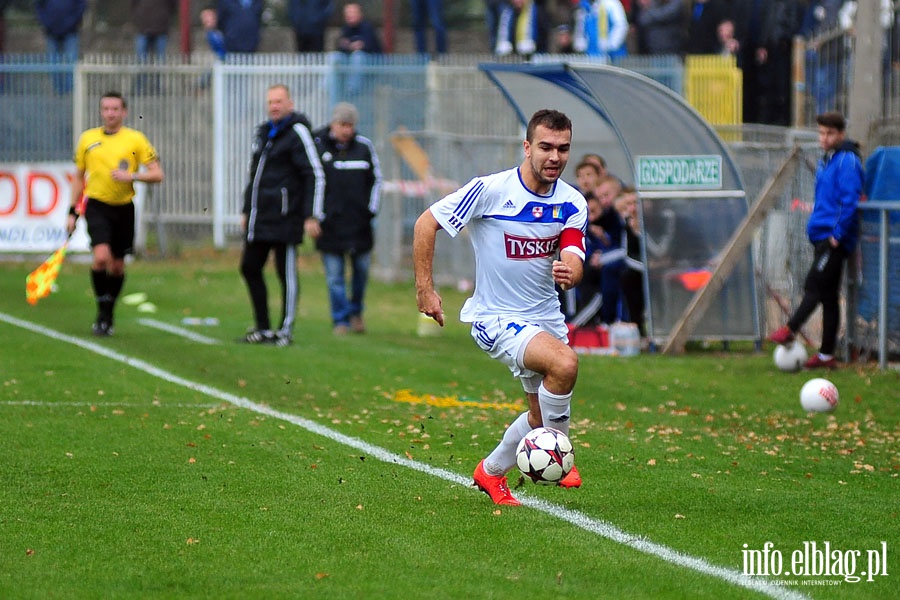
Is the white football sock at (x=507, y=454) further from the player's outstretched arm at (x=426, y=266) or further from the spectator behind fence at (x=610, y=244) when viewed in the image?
the spectator behind fence at (x=610, y=244)

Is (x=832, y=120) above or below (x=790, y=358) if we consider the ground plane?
above

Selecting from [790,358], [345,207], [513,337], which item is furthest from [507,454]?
[345,207]

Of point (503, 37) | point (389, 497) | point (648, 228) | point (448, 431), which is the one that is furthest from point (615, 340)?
point (503, 37)

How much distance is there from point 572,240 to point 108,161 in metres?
7.76

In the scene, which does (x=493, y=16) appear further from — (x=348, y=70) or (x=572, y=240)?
→ (x=572, y=240)

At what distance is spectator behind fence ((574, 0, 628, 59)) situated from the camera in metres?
23.7

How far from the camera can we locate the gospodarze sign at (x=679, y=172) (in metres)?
14.6

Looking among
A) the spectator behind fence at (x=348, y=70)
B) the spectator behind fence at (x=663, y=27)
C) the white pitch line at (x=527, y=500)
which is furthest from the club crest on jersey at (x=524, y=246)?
the spectator behind fence at (x=663, y=27)

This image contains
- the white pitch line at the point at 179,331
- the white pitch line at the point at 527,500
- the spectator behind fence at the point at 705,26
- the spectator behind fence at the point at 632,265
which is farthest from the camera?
the spectator behind fence at the point at 705,26

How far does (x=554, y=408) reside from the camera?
7.13 m

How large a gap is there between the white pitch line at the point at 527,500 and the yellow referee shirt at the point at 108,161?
1.51 meters

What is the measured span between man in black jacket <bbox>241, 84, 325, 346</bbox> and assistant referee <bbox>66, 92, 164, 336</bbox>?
103 centimetres

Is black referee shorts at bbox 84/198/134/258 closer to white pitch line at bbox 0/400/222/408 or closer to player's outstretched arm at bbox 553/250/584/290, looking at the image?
white pitch line at bbox 0/400/222/408

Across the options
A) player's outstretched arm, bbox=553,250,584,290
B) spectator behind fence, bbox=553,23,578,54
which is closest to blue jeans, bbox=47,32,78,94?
spectator behind fence, bbox=553,23,578,54
